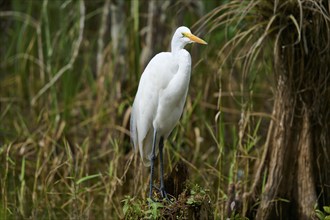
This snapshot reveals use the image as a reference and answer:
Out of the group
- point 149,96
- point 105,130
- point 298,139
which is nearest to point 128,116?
Result: point 105,130

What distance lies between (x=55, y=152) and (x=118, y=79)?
0.90m

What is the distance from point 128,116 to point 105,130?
44 centimetres

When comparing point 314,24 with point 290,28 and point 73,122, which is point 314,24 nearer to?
point 290,28

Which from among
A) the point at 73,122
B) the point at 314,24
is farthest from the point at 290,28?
the point at 73,122

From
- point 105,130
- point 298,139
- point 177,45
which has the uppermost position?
point 177,45

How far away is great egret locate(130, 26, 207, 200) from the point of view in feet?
12.2

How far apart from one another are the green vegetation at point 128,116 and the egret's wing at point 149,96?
22 centimetres

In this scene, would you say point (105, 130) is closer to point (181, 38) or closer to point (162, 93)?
point (162, 93)

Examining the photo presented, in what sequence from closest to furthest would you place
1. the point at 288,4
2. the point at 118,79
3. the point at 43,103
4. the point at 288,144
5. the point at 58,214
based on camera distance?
1. the point at 288,4
2. the point at 288,144
3. the point at 58,214
4. the point at 118,79
5. the point at 43,103

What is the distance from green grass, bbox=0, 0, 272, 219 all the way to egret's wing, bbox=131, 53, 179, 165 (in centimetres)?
31

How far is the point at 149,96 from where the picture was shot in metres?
3.92

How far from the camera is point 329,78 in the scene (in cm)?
444

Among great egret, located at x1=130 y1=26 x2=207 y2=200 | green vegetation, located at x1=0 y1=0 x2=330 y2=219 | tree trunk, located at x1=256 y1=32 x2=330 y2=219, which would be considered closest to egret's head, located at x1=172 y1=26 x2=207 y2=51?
great egret, located at x1=130 y1=26 x2=207 y2=200

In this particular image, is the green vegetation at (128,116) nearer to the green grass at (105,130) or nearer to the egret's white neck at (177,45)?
the green grass at (105,130)
